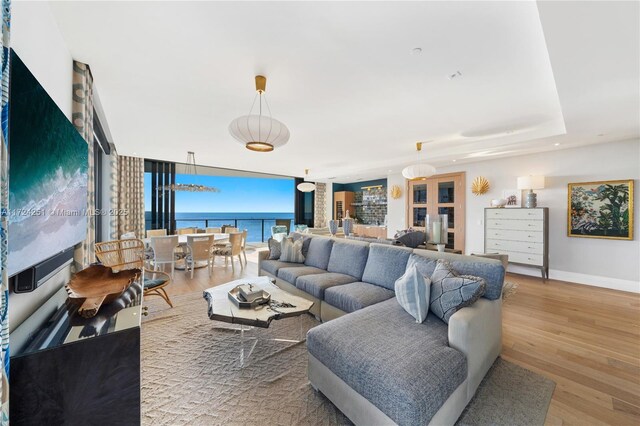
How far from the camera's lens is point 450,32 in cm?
180

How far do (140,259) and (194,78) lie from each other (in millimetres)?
2641

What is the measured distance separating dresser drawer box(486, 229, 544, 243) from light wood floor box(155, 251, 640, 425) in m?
0.88

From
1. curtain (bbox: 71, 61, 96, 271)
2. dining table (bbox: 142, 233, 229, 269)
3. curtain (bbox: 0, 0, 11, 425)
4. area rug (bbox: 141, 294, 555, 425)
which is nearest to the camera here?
curtain (bbox: 0, 0, 11, 425)

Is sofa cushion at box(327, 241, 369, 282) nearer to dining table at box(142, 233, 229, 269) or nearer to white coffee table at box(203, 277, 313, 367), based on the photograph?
white coffee table at box(203, 277, 313, 367)

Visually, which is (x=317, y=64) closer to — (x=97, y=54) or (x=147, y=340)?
(x=97, y=54)

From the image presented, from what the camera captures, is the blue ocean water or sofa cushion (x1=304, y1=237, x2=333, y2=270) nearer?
sofa cushion (x1=304, y1=237, x2=333, y2=270)

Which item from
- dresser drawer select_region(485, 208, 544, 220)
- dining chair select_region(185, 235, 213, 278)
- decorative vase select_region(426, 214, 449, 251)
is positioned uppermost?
dresser drawer select_region(485, 208, 544, 220)

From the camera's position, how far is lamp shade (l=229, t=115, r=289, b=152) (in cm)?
236

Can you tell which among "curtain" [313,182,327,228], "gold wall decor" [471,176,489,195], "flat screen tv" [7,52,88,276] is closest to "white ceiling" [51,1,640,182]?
"flat screen tv" [7,52,88,276]

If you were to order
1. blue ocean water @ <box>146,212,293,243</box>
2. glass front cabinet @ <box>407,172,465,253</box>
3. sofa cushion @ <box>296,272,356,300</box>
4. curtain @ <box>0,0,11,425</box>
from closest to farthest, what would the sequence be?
curtain @ <box>0,0,11,425</box>, sofa cushion @ <box>296,272,356,300</box>, glass front cabinet @ <box>407,172,465,253</box>, blue ocean water @ <box>146,212,293,243</box>

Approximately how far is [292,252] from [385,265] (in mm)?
1543

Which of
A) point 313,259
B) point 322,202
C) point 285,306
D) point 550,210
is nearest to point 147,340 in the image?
point 285,306

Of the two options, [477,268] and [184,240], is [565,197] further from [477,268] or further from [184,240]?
[184,240]

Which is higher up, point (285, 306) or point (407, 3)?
point (407, 3)
